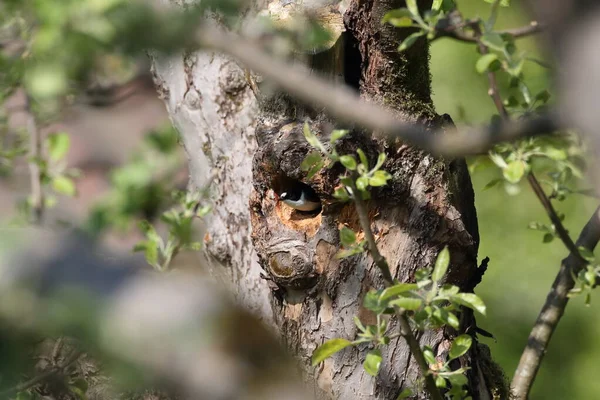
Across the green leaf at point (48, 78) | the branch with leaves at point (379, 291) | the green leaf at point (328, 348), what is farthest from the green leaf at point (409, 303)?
the green leaf at point (48, 78)

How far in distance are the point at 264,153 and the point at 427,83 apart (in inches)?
13.3

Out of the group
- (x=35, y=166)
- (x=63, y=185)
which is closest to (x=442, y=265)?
(x=63, y=185)

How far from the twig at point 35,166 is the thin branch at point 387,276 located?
1292 mm

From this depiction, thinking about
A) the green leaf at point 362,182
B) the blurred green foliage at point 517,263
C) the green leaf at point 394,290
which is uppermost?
the green leaf at point 362,182

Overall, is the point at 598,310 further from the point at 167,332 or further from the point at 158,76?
the point at 167,332

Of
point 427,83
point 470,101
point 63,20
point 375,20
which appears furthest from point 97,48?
point 470,101

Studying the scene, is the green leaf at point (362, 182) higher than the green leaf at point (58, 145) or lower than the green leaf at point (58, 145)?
higher

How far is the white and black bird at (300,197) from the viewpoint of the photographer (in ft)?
4.61

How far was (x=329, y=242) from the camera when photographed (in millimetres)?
1381

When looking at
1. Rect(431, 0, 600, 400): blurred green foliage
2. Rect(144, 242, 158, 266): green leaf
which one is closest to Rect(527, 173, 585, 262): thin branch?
Rect(144, 242, 158, 266): green leaf

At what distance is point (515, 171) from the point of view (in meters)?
1.30

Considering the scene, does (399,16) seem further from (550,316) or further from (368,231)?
(550,316)

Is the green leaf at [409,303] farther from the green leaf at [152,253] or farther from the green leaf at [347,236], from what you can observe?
the green leaf at [152,253]

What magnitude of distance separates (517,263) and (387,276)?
214 cm
